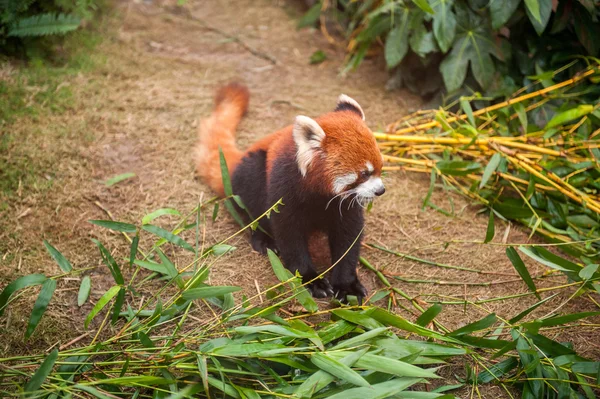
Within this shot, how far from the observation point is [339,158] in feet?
8.36

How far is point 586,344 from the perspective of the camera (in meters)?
2.47

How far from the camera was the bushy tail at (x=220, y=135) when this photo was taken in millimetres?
3364

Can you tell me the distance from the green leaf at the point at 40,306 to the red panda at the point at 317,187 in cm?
111

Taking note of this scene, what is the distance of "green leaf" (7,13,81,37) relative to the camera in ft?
13.1

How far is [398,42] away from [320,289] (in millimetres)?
2399

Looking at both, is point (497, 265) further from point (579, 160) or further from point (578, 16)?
point (578, 16)

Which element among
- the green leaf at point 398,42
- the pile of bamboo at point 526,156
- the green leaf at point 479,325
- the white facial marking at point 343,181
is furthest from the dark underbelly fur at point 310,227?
the green leaf at point 398,42

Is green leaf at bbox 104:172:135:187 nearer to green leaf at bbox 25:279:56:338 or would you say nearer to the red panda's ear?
green leaf at bbox 25:279:56:338

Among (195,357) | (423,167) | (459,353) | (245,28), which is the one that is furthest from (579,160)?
(245,28)

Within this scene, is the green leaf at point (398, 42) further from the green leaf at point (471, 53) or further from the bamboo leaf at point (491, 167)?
the bamboo leaf at point (491, 167)

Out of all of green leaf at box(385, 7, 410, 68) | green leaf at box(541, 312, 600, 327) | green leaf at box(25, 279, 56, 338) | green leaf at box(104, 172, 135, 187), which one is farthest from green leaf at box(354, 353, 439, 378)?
green leaf at box(385, 7, 410, 68)

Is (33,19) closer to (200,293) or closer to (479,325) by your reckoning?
(200,293)

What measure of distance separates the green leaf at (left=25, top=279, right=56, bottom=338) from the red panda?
1112 millimetres

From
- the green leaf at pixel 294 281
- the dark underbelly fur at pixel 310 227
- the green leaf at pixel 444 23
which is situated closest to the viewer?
the green leaf at pixel 294 281
